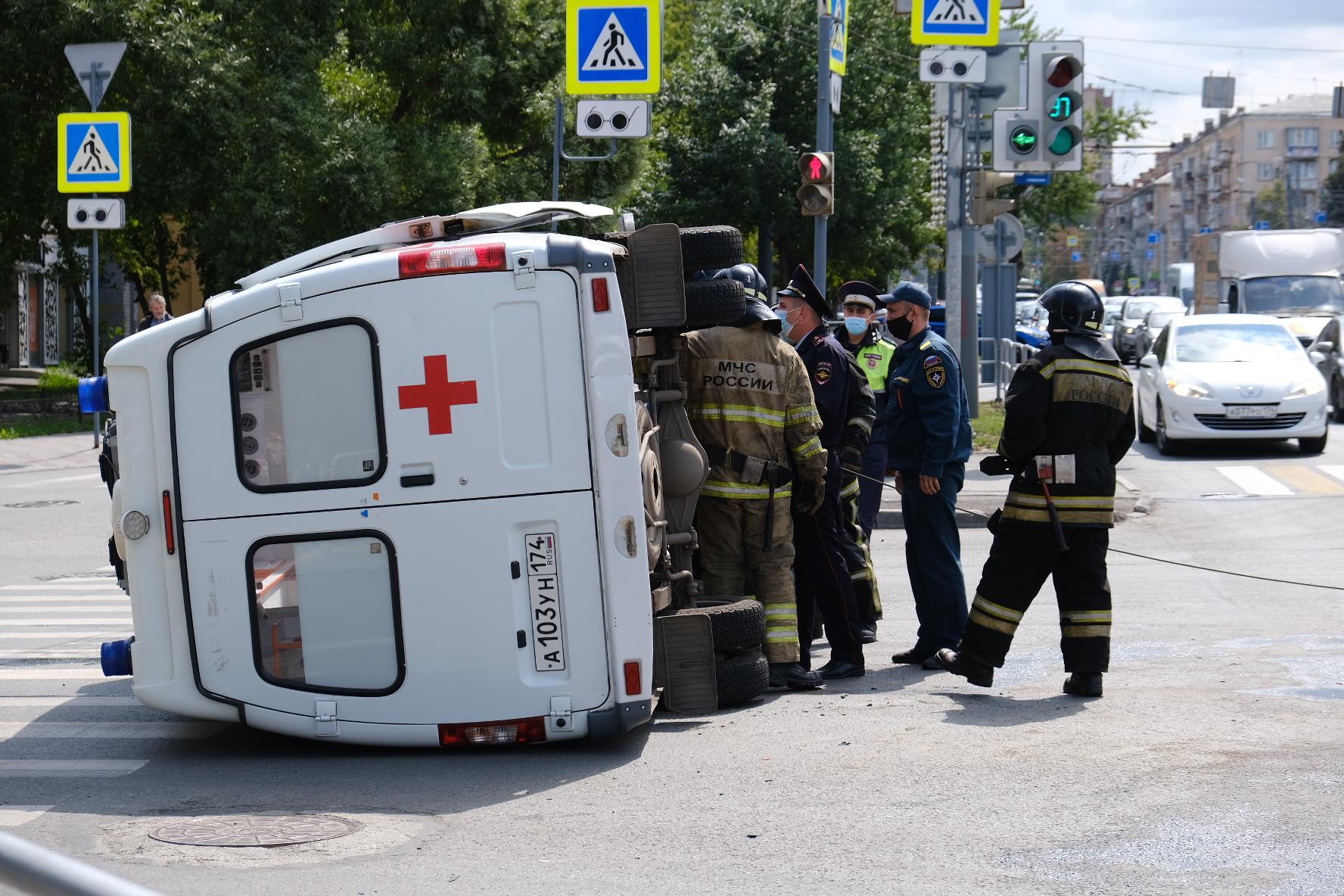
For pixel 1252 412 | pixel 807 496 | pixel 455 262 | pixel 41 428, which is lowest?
pixel 41 428

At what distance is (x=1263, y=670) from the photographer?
25.0 ft

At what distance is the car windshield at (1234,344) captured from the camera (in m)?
18.6

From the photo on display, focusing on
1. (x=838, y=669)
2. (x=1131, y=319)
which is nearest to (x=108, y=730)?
(x=838, y=669)

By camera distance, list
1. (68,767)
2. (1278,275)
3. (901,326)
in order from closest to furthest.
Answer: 1. (68,767)
2. (901,326)
3. (1278,275)

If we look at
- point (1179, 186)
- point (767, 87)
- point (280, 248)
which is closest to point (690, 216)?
point (767, 87)

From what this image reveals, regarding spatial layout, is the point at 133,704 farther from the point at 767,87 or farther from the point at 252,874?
the point at 767,87

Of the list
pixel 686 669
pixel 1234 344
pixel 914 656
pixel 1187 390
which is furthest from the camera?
pixel 1234 344

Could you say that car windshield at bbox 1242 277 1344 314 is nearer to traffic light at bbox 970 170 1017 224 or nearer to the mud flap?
traffic light at bbox 970 170 1017 224

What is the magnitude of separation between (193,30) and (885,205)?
1768 centimetres

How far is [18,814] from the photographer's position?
559 cm

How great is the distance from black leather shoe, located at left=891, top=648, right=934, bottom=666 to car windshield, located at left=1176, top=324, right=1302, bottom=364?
1163 centimetres

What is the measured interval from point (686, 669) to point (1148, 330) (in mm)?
32160

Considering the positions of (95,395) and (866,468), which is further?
(866,468)

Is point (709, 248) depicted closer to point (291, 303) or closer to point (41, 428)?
point (291, 303)
